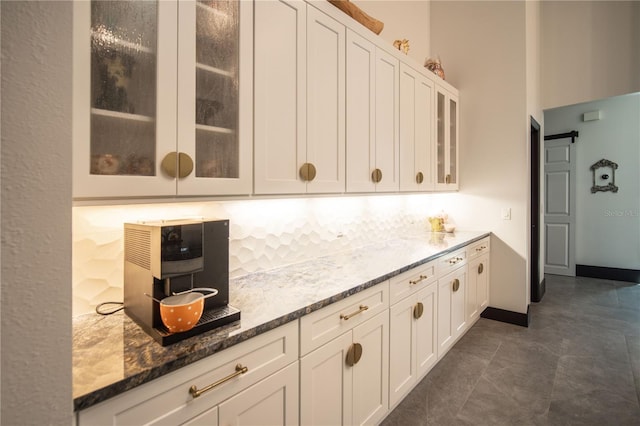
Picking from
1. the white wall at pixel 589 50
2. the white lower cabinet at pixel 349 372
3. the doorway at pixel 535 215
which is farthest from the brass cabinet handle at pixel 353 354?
the white wall at pixel 589 50

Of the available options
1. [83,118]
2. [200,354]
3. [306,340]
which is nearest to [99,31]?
[83,118]

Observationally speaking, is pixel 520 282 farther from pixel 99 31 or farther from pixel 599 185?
pixel 99 31

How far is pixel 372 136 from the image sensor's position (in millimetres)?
2270

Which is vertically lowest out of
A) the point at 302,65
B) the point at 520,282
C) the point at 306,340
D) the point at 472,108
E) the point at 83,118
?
the point at 520,282

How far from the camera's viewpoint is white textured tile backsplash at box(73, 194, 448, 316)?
4.21ft

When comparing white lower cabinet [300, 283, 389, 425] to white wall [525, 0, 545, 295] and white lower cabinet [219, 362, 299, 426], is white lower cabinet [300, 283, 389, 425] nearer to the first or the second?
white lower cabinet [219, 362, 299, 426]

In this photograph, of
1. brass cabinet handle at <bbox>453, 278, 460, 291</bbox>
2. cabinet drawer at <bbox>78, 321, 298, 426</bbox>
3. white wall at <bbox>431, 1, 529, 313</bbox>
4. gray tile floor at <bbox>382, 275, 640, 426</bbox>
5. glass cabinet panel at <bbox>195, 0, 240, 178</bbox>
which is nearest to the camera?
cabinet drawer at <bbox>78, 321, 298, 426</bbox>

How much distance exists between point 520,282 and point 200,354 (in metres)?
3.50

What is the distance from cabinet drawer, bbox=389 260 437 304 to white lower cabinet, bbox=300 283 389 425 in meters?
0.09

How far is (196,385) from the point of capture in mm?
974

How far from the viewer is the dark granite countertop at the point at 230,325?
2.73 ft

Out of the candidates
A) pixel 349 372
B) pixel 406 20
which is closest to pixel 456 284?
pixel 349 372

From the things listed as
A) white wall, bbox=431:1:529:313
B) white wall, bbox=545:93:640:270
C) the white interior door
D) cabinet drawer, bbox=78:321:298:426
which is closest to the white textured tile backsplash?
cabinet drawer, bbox=78:321:298:426

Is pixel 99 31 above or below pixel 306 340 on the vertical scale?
above
